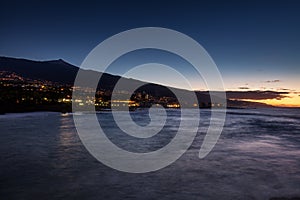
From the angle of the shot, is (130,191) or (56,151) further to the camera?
(56,151)

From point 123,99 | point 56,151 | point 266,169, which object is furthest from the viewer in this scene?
point 123,99

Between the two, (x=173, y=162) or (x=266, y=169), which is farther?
(x=173, y=162)

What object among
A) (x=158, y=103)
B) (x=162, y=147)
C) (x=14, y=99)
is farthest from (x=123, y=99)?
(x=162, y=147)

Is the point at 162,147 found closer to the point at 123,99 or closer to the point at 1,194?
the point at 1,194

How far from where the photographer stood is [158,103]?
19912 cm

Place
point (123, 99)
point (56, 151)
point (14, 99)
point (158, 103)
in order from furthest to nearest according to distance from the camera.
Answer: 1. point (158, 103)
2. point (123, 99)
3. point (14, 99)
4. point (56, 151)

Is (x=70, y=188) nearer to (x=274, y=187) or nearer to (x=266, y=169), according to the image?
(x=274, y=187)

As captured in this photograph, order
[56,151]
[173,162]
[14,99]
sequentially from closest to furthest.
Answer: [173,162], [56,151], [14,99]

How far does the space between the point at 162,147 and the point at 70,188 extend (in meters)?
8.56

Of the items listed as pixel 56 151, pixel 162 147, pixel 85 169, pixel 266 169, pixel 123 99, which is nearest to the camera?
pixel 85 169

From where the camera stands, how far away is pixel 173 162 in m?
10.9

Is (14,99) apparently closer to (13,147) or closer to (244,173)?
(13,147)

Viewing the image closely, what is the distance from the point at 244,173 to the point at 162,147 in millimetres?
6346

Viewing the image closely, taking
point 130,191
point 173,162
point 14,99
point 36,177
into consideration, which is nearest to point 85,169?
point 36,177
